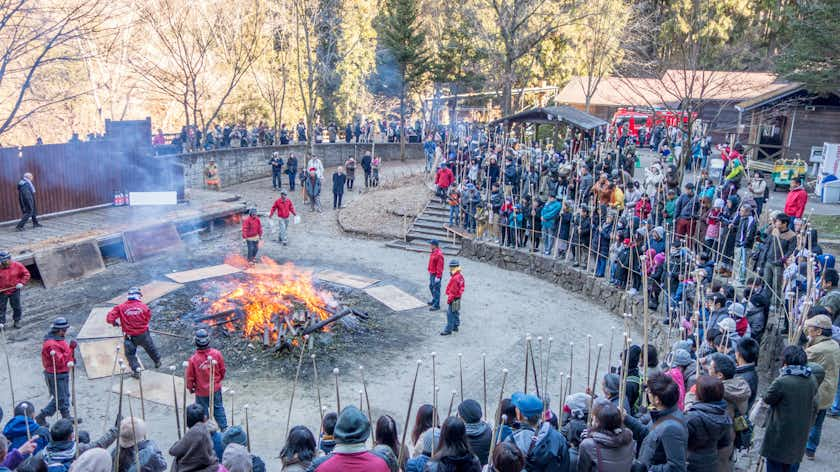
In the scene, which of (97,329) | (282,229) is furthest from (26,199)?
(282,229)

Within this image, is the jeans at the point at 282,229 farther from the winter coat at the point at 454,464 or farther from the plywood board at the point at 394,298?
the winter coat at the point at 454,464

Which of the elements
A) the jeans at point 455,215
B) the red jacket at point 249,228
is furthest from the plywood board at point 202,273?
the jeans at point 455,215

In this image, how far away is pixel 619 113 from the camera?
117 ft

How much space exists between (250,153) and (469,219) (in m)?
14.4

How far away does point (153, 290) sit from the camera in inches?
553

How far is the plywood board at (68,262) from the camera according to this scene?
14.3 meters

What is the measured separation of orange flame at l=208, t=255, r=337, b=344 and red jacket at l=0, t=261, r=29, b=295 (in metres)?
3.46

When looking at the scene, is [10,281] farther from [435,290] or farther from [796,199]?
[796,199]

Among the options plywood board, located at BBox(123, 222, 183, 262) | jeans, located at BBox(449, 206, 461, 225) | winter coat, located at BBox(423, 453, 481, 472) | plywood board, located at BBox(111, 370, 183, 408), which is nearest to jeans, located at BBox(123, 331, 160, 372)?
plywood board, located at BBox(111, 370, 183, 408)

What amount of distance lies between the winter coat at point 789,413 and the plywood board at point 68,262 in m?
14.4

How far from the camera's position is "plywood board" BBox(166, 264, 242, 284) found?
1498 centimetres

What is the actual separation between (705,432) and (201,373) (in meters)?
6.12

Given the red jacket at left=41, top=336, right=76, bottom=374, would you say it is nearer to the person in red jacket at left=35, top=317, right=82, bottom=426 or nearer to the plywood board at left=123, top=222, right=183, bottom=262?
the person in red jacket at left=35, top=317, right=82, bottom=426

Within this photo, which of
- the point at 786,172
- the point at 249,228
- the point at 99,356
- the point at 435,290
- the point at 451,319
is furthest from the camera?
the point at 786,172
